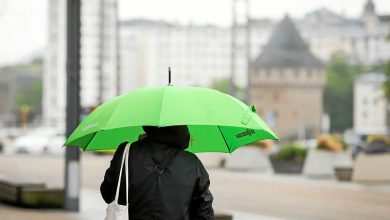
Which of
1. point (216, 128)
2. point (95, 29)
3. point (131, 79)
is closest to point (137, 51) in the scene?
point (131, 79)

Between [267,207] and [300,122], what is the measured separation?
96.7m

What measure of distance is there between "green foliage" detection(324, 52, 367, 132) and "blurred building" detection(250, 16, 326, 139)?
326 cm

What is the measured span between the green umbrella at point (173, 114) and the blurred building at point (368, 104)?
128 m

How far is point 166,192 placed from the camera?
4.61 m

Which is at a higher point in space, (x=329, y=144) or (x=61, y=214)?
(x=61, y=214)

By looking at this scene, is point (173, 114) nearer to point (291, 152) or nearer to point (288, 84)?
point (291, 152)

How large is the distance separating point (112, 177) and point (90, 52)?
460 feet

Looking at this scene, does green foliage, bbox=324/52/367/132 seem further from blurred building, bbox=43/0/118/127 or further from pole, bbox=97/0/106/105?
pole, bbox=97/0/106/105

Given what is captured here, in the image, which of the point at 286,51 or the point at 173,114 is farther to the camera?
the point at 286,51

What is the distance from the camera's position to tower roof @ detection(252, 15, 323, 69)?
409ft

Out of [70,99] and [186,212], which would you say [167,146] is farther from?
[70,99]

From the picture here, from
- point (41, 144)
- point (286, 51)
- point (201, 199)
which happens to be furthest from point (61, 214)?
point (286, 51)

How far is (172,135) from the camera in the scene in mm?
4715

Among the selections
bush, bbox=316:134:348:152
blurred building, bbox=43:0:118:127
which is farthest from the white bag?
blurred building, bbox=43:0:118:127
